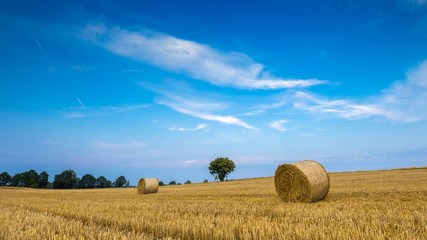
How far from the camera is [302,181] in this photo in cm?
1239

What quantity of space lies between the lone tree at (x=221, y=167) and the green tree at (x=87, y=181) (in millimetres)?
38722

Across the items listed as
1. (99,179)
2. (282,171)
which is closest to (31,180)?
(99,179)

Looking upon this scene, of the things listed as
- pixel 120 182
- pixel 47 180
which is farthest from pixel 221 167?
pixel 47 180

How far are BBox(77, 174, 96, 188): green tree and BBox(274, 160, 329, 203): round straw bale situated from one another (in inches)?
3339

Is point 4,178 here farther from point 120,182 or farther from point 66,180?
point 120,182

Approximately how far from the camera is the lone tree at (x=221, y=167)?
70375 millimetres

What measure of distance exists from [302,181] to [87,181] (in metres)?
87.7

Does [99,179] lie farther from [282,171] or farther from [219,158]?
[282,171]

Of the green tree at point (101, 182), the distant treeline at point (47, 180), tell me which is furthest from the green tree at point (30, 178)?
the green tree at point (101, 182)

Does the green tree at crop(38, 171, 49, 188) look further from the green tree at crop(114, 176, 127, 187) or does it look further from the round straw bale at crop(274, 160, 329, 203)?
the round straw bale at crop(274, 160, 329, 203)

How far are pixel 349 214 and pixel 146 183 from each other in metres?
20.9

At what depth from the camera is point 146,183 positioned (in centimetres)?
2577

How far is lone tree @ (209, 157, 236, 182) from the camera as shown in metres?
70.4

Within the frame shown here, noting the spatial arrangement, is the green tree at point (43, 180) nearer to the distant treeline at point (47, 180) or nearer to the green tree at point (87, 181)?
the distant treeline at point (47, 180)
